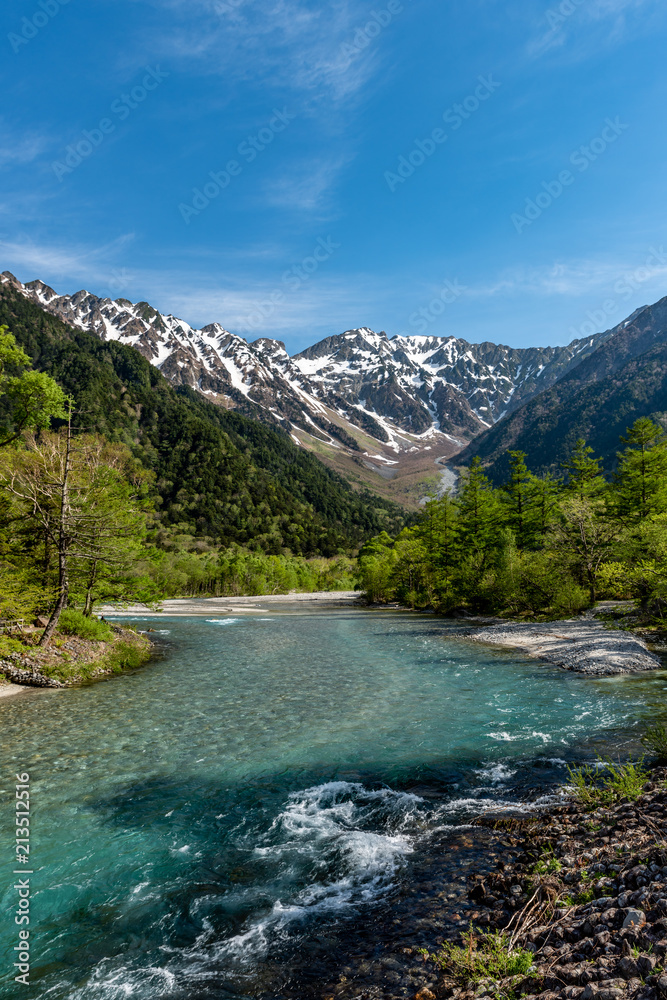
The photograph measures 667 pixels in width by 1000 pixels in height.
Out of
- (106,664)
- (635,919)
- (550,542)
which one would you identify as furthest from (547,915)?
(550,542)

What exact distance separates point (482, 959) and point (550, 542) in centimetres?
4056

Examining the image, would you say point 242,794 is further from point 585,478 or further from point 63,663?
point 585,478

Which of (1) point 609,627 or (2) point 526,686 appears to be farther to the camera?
(1) point 609,627

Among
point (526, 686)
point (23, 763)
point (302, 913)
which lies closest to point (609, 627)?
point (526, 686)

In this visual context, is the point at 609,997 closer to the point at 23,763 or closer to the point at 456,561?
the point at 23,763

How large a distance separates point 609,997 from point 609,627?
109ft

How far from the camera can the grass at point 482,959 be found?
17.0 ft

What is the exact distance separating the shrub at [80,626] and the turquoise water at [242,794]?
14.8 feet

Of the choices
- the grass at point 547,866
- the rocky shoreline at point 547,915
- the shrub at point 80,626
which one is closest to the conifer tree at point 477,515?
the shrub at point 80,626

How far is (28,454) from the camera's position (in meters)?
24.8

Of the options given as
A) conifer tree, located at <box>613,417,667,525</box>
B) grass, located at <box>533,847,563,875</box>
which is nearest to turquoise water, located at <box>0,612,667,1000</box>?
grass, located at <box>533,847,563,875</box>

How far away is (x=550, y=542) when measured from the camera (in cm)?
4203

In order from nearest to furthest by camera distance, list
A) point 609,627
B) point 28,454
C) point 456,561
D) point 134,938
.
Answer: point 134,938
point 28,454
point 609,627
point 456,561

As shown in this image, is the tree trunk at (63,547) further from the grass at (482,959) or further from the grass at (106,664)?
the grass at (482,959)
